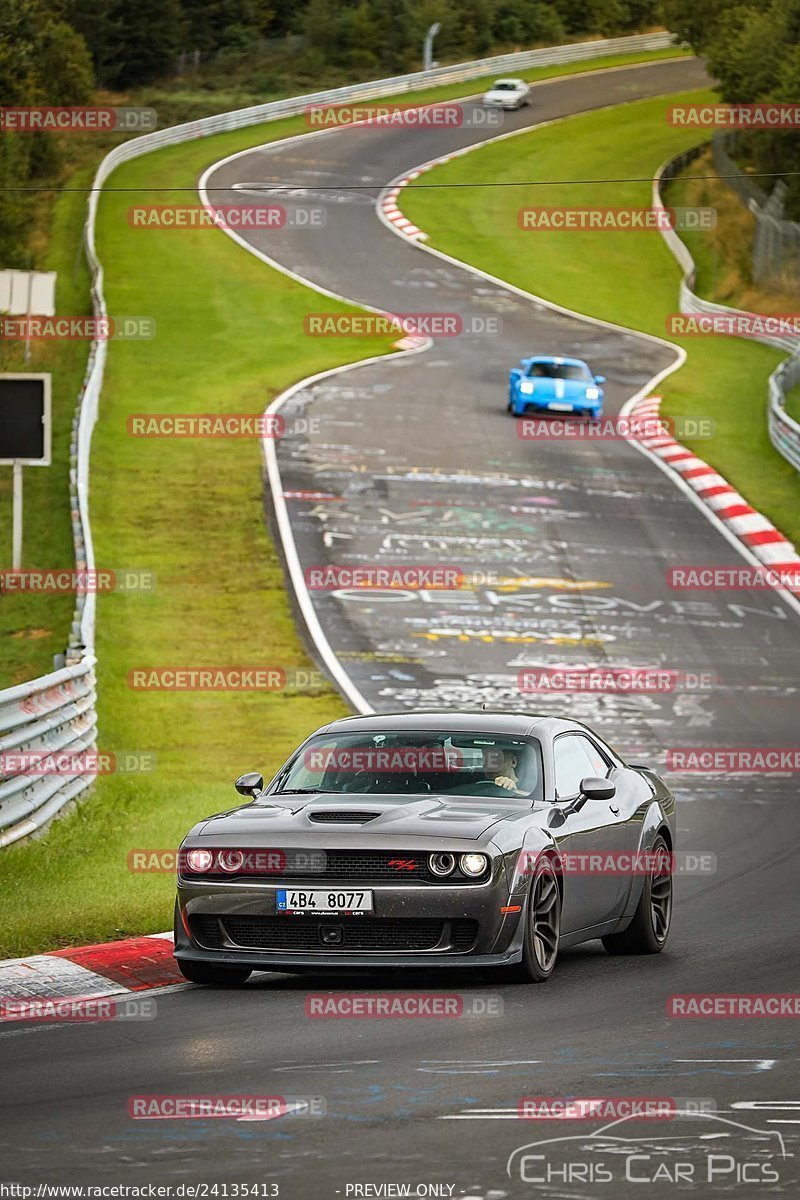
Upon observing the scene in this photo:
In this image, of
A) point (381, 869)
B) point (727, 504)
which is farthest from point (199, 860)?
point (727, 504)

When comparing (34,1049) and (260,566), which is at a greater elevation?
(34,1049)

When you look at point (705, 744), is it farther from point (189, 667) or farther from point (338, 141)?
point (338, 141)

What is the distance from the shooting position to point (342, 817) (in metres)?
9.66

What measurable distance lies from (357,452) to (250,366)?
26.7 ft

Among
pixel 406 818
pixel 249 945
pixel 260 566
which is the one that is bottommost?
pixel 260 566

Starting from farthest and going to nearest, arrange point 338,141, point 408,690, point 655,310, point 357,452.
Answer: point 338,141 → point 655,310 → point 357,452 → point 408,690

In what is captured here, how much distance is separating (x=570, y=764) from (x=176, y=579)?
1740cm

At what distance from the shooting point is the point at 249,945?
9484 millimetres

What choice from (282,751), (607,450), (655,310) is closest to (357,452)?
(607,450)

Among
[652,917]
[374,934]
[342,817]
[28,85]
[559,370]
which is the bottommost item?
[559,370]

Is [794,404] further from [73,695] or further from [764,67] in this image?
[764,67]

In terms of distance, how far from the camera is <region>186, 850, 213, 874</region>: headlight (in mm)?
9570

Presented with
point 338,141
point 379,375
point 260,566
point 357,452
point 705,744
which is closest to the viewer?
point 705,744

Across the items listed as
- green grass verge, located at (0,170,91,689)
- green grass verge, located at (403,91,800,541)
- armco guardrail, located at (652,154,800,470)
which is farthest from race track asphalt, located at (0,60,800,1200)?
green grass verge, located at (0,170,91,689)
